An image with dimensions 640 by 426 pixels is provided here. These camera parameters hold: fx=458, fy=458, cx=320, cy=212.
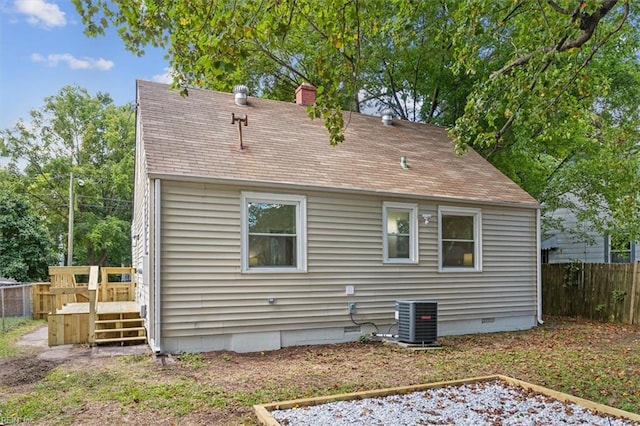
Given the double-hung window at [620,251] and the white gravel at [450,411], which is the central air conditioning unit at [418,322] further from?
the double-hung window at [620,251]

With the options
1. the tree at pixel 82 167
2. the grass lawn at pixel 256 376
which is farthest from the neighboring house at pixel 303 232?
the tree at pixel 82 167

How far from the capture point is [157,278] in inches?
273

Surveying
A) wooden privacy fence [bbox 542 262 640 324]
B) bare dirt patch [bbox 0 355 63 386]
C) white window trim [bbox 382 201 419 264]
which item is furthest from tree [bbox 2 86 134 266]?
wooden privacy fence [bbox 542 262 640 324]

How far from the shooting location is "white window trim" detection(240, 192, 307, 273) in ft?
25.1

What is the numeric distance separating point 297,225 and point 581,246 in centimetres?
1284

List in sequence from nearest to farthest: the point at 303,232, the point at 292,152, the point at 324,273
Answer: the point at 303,232 → the point at 324,273 → the point at 292,152

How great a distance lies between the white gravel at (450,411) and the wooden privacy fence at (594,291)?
8266 millimetres

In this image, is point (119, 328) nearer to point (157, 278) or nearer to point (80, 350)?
point (80, 350)

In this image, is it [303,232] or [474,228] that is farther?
[474,228]

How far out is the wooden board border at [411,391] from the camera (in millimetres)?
4129

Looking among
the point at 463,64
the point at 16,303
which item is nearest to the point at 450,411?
the point at 463,64

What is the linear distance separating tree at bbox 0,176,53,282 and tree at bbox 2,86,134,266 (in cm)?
630

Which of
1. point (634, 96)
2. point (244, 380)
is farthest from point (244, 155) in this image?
point (634, 96)

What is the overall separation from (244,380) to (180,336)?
6.12ft
